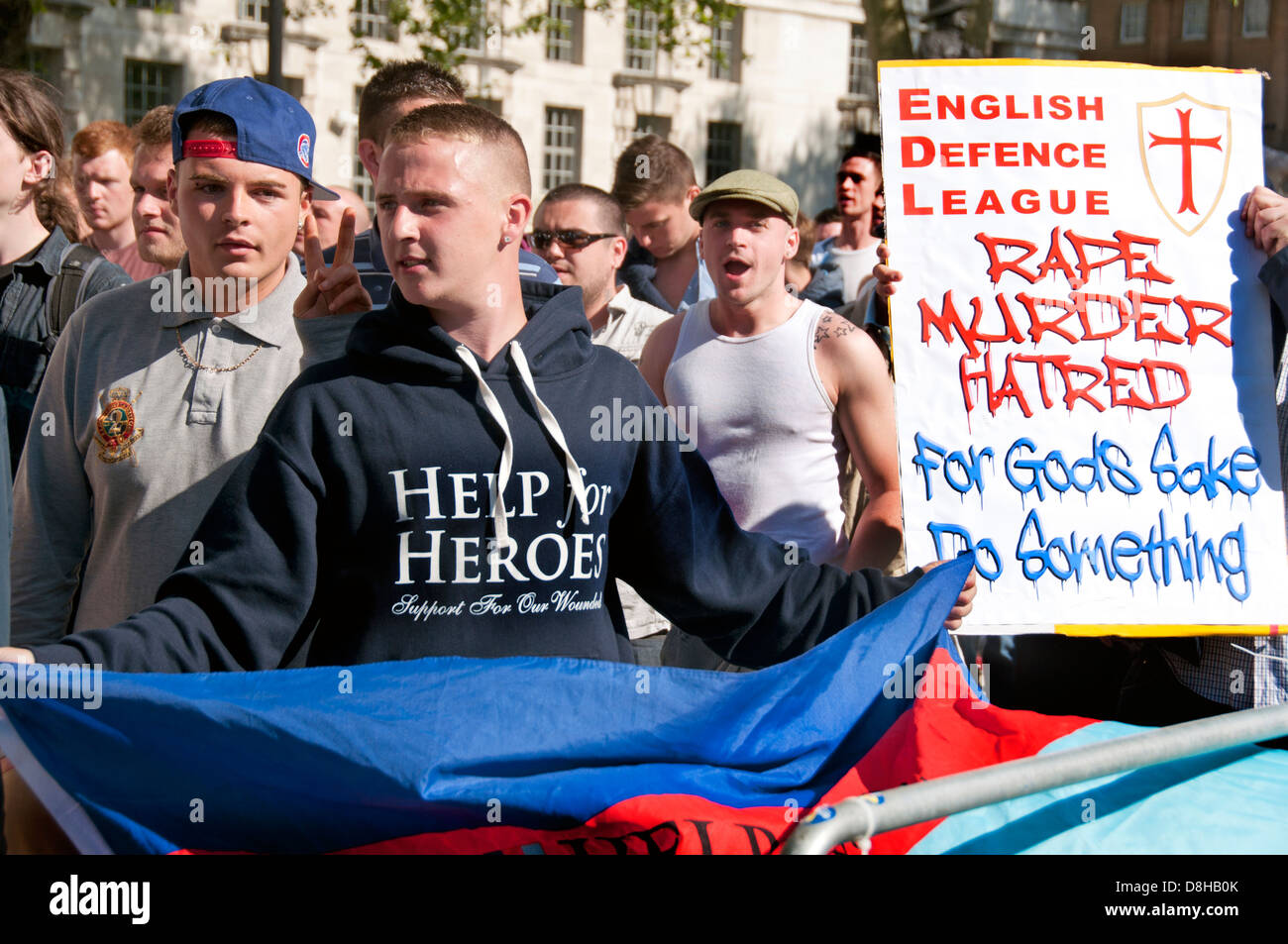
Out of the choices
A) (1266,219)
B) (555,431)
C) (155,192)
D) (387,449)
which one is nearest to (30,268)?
(155,192)

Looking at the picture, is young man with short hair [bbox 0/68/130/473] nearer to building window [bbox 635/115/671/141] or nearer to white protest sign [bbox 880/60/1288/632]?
white protest sign [bbox 880/60/1288/632]

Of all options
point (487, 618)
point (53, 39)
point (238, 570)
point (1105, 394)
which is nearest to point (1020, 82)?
point (1105, 394)

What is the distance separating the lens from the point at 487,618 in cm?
263

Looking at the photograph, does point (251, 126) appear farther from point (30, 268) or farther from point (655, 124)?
point (655, 124)

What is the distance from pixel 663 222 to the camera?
21.1ft

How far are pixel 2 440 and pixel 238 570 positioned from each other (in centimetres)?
59

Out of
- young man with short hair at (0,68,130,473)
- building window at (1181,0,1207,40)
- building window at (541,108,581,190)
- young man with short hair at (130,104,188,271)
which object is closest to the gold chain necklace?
young man with short hair at (0,68,130,473)

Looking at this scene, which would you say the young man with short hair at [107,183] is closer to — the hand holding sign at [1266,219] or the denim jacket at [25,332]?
the denim jacket at [25,332]

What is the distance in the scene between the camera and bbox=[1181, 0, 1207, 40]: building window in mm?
39375

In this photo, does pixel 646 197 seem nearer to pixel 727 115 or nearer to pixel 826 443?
pixel 826 443

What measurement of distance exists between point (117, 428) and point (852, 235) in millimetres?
6969

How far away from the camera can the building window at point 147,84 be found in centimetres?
2547

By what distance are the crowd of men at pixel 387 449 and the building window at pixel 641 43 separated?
27.5 meters

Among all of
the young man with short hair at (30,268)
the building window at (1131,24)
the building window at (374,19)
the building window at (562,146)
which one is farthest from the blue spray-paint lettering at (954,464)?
the building window at (1131,24)
